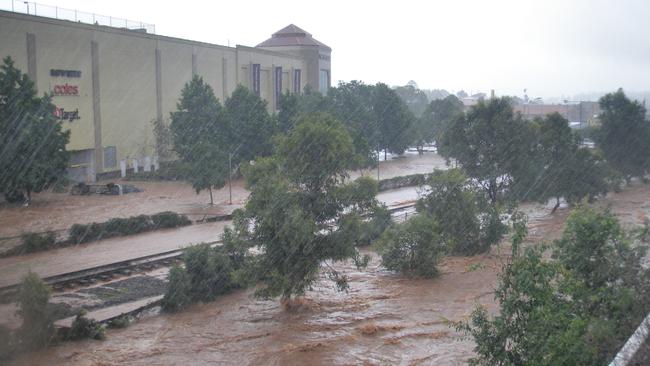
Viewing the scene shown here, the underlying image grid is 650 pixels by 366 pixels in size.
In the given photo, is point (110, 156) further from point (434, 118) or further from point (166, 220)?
point (434, 118)

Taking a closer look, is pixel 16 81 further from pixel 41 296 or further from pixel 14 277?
pixel 41 296

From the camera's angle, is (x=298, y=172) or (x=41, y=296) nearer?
(x=41, y=296)

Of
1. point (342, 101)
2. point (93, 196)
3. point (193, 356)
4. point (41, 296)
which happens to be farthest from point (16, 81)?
point (342, 101)

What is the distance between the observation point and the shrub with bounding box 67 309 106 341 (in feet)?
35.2

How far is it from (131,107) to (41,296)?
2286 centimetres

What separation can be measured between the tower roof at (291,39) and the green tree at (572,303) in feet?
144

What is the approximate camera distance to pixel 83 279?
1406cm

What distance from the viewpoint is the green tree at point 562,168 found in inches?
869

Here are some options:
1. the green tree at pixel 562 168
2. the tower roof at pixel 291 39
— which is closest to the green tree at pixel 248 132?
the green tree at pixel 562 168

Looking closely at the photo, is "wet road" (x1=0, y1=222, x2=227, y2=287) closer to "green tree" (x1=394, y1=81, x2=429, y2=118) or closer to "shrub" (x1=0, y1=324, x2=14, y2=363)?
"shrub" (x1=0, y1=324, x2=14, y2=363)

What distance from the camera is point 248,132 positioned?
30.1 m

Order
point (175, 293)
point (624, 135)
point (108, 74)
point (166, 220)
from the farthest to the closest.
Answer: point (108, 74)
point (624, 135)
point (166, 220)
point (175, 293)

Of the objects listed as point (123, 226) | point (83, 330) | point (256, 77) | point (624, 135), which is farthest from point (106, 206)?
point (624, 135)

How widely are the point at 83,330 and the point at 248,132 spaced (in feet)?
65.2
